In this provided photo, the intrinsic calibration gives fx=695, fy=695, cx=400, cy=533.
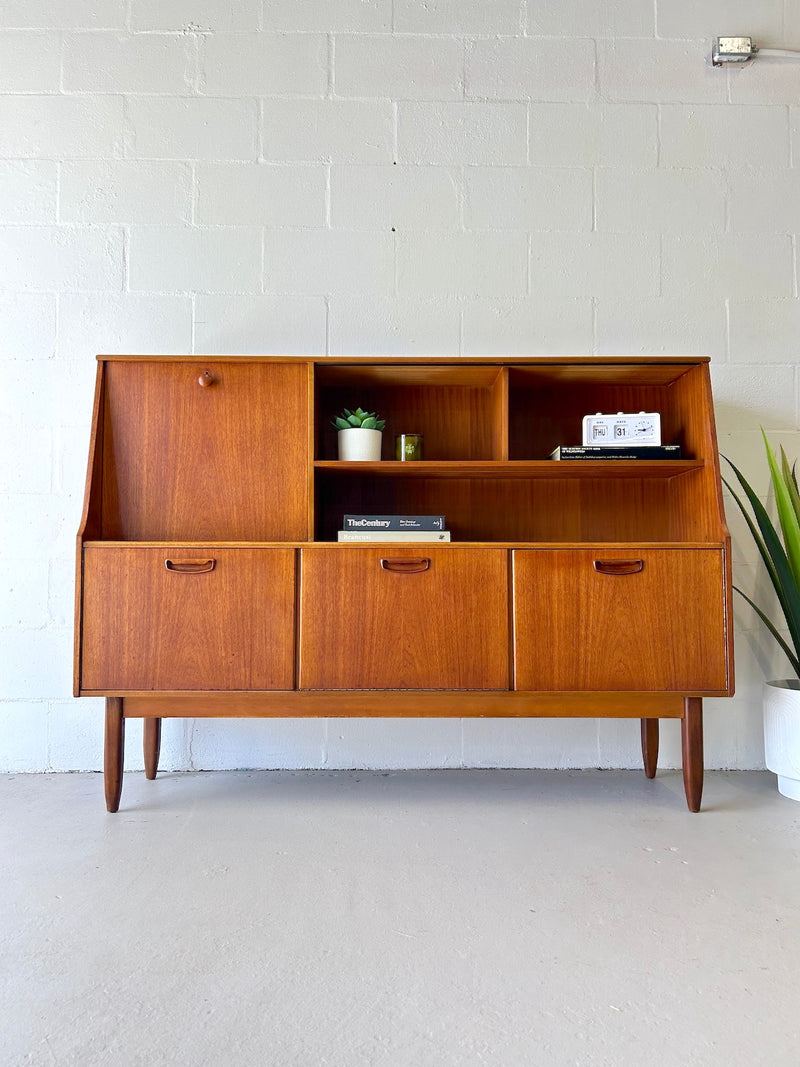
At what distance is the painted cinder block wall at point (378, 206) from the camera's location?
7.28 ft

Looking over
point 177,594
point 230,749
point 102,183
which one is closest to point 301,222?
point 102,183

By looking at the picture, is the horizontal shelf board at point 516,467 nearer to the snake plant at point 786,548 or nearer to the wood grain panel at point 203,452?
the wood grain panel at point 203,452

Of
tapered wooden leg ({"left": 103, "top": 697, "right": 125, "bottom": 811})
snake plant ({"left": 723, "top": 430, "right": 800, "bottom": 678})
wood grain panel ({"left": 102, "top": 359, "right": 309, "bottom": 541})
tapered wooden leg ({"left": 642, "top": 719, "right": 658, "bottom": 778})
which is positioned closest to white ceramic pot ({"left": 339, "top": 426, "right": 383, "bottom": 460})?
wood grain panel ({"left": 102, "top": 359, "right": 309, "bottom": 541})

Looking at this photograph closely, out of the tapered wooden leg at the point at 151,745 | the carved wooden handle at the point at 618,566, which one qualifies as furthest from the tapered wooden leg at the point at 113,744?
the carved wooden handle at the point at 618,566

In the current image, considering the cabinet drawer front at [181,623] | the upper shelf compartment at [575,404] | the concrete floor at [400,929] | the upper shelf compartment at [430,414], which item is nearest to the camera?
the concrete floor at [400,929]

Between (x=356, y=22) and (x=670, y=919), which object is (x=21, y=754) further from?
(x=356, y=22)

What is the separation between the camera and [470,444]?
216 centimetres

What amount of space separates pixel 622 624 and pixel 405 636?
21.4 inches

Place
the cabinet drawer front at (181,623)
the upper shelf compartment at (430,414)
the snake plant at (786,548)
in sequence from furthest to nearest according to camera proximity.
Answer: the upper shelf compartment at (430,414) → the snake plant at (786,548) → the cabinet drawer front at (181,623)

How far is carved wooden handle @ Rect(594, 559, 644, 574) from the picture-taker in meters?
1.74

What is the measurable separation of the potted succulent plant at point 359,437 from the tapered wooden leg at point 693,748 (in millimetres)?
1055

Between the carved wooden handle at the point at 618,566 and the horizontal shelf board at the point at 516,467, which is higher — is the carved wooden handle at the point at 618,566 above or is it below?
below

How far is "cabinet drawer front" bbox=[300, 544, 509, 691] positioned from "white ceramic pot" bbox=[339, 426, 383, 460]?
39 centimetres

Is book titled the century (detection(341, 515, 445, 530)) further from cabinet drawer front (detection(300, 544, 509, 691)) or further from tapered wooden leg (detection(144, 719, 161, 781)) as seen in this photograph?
tapered wooden leg (detection(144, 719, 161, 781))
